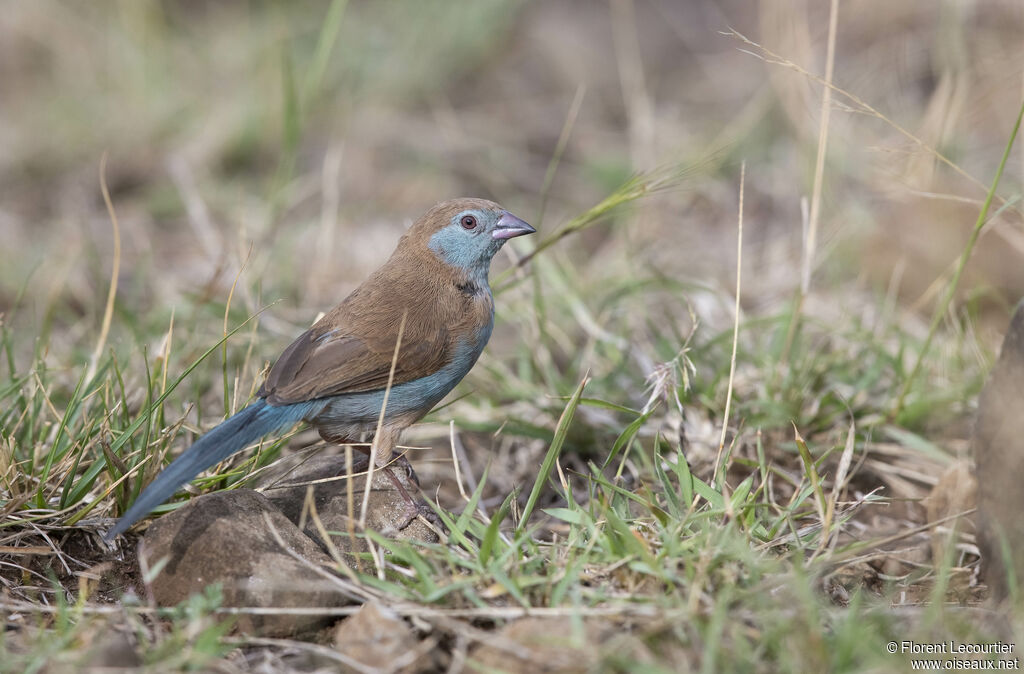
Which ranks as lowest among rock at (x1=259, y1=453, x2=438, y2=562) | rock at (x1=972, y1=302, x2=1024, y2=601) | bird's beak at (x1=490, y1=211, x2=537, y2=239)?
rock at (x1=259, y1=453, x2=438, y2=562)

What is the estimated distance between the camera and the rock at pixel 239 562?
2.54 meters

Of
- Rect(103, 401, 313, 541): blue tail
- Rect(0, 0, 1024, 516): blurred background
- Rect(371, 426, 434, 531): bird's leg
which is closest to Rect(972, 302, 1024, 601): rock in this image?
Rect(0, 0, 1024, 516): blurred background

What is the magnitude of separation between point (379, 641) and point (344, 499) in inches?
33.4

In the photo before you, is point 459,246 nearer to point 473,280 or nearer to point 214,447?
point 473,280

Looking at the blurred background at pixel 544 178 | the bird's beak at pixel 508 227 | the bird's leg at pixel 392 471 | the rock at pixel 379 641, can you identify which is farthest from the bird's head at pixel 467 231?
the rock at pixel 379 641

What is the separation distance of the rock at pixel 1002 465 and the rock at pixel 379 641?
146 centimetres

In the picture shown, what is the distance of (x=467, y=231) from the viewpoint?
3629 millimetres

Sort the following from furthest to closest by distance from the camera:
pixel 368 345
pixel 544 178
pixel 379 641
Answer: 1. pixel 544 178
2. pixel 368 345
3. pixel 379 641

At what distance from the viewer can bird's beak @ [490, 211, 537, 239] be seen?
362cm

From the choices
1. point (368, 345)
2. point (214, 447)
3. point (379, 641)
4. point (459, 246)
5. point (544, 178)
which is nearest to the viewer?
point (379, 641)

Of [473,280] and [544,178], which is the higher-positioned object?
[473,280]

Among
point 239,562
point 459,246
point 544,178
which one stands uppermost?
point 459,246

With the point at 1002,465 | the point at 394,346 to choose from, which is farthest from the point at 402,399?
the point at 1002,465

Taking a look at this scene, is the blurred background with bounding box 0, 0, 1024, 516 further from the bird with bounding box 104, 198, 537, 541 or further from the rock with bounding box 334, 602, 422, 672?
the rock with bounding box 334, 602, 422, 672
